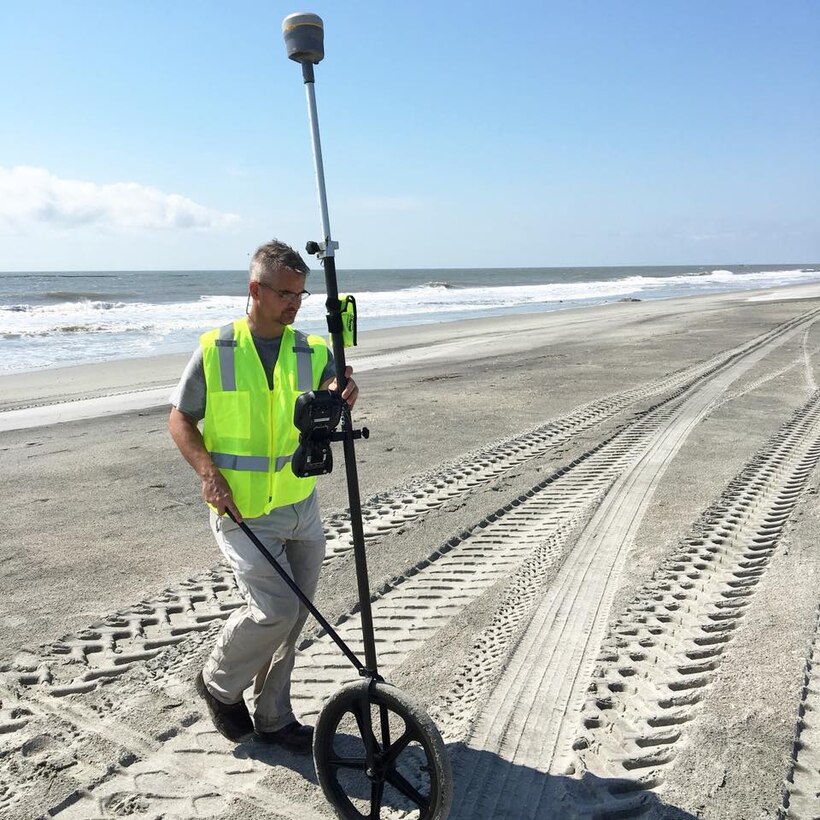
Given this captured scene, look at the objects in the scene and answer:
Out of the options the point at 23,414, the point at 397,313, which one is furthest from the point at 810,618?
the point at 397,313

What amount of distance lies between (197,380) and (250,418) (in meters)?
0.26

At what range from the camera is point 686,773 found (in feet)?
9.20

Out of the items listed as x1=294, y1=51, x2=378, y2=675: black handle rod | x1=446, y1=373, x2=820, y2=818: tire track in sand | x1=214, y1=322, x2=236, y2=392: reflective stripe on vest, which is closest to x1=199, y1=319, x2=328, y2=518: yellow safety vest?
x1=214, y1=322, x2=236, y2=392: reflective stripe on vest

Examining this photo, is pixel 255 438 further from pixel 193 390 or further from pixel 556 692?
pixel 556 692

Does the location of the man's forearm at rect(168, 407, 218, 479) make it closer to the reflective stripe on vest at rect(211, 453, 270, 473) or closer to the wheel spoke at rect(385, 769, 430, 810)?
the reflective stripe on vest at rect(211, 453, 270, 473)

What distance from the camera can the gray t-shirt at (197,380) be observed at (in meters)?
2.85

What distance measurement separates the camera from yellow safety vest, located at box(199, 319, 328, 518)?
2820 millimetres

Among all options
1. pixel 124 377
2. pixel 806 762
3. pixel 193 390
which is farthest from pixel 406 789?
pixel 124 377

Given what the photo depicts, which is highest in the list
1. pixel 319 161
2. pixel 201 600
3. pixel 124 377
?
pixel 319 161

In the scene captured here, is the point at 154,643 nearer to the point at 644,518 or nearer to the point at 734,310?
the point at 644,518

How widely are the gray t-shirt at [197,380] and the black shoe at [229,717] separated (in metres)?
1.15

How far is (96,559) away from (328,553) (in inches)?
61.6

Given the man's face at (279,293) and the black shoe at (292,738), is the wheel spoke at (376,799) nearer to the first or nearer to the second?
the black shoe at (292,738)

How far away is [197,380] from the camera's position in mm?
2852
